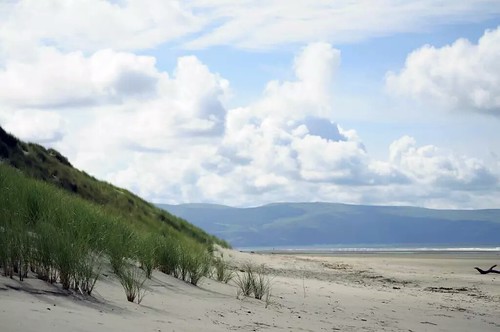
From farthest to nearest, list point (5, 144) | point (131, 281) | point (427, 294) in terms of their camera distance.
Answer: point (5, 144), point (427, 294), point (131, 281)

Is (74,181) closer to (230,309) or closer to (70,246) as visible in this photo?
(230,309)

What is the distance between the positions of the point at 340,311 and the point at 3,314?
6714 millimetres

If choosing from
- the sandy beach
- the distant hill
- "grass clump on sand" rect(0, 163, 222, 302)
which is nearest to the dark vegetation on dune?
"grass clump on sand" rect(0, 163, 222, 302)

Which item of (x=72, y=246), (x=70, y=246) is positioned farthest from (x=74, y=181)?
(x=70, y=246)

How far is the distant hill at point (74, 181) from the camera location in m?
24.3

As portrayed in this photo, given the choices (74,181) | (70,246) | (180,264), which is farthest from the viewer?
(74,181)

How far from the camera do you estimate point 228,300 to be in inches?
417

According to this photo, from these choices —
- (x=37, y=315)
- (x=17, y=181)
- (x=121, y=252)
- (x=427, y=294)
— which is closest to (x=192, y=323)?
(x=37, y=315)

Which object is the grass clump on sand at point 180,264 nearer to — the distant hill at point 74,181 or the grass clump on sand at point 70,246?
the grass clump on sand at point 70,246

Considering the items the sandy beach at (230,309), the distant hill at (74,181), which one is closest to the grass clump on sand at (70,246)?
the sandy beach at (230,309)

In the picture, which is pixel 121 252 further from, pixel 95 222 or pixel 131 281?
pixel 131 281

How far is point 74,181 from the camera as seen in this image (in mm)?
27516

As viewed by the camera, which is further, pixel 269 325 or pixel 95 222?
pixel 95 222

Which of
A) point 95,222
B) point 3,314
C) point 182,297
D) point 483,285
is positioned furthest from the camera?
point 483,285
